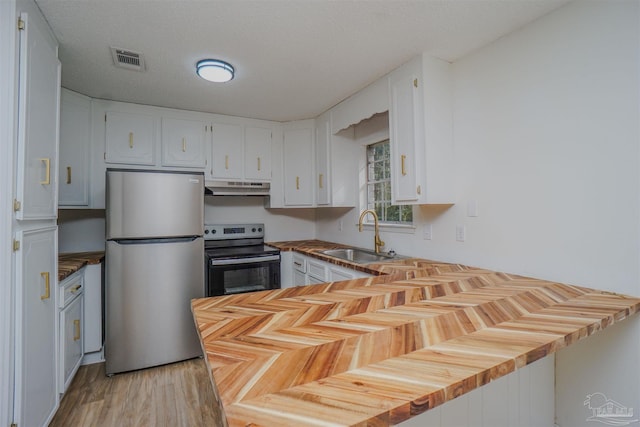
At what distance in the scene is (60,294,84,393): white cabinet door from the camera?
6.18 ft

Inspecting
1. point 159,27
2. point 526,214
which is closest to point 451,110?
point 526,214

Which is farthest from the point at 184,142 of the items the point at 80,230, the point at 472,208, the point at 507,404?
the point at 507,404

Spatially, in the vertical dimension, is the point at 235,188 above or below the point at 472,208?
above

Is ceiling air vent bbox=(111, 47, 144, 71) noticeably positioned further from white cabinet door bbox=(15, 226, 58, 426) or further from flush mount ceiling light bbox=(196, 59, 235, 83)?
white cabinet door bbox=(15, 226, 58, 426)

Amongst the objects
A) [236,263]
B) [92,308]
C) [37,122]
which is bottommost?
[92,308]

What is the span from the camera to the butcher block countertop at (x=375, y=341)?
0.56m

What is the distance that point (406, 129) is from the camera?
206 centimetres

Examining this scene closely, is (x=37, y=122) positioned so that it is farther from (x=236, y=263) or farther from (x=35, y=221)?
(x=236, y=263)

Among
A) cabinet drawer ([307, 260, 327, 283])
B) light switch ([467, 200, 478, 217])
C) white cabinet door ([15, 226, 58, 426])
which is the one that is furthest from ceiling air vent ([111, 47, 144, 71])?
light switch ([467, 200, 478, 217])

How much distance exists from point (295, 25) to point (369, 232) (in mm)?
1908

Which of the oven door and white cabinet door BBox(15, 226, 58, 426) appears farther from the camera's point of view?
the oven door

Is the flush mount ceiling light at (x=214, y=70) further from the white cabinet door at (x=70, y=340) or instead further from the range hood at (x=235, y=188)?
the white cabinet door at (x=70, y=340)

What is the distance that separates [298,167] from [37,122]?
2233 mm

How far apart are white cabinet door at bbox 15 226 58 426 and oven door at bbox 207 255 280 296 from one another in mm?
1086
